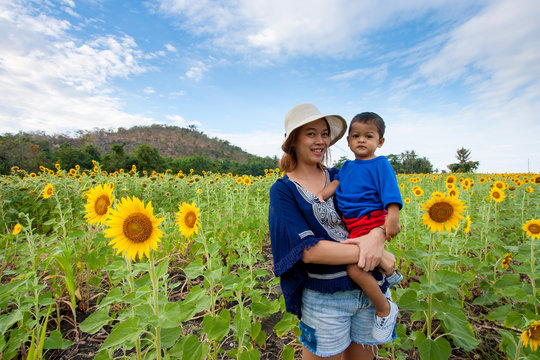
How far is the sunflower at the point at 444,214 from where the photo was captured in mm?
1770

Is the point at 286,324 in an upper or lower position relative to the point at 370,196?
lower

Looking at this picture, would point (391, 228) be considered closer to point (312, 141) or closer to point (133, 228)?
point (312, 141)

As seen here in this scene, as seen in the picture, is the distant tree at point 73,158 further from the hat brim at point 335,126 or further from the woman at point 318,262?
the woman at point 318,262

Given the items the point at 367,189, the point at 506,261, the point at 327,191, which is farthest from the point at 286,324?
the point at 506,261

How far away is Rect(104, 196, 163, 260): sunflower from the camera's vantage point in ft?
4.56

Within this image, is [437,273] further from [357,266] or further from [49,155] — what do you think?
[49,155]

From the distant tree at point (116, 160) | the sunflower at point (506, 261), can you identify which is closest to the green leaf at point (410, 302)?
the sunflower at point (506, 261)

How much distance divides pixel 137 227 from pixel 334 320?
1.17 m

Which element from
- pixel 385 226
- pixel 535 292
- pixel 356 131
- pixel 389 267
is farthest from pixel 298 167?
pixel 535 292

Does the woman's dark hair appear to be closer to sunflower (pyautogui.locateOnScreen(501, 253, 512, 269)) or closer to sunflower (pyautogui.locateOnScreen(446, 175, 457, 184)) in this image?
sunflower (pyautogui.locateOnScreen(501, 253, 512, 269))

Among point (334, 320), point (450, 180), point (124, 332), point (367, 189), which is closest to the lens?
point (124, 332)

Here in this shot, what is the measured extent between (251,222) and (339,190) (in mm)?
2513

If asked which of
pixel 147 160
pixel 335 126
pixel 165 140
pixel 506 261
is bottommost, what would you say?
pixel 506 261

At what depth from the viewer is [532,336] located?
5.08 ft
